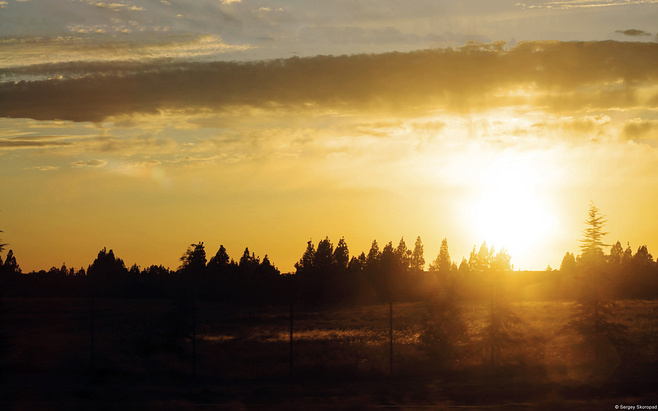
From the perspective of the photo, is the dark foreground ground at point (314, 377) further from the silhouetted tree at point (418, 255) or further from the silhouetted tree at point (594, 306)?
the silhouetted tree at point (418, 255)

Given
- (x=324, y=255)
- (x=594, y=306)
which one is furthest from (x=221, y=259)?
(x=594, y=306)

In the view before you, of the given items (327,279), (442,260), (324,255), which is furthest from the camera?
(442,260)

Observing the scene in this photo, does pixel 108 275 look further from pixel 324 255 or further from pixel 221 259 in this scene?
pixel 324 255

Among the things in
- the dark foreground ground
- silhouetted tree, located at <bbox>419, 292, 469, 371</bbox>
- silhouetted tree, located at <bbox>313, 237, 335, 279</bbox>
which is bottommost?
the dark foreground ground

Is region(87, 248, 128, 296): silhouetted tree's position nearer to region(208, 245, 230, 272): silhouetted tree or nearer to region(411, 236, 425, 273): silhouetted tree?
region(208, 245, 230, 272): silhouetted tree

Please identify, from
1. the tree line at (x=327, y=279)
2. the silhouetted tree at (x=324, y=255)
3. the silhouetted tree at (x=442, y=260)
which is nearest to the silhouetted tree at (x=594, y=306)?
the tree line at (x=327, y=279)

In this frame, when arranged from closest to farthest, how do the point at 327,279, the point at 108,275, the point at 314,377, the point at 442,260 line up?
the point at 314,377
the point at 327,279
the point at 108,275
the point at 442,260

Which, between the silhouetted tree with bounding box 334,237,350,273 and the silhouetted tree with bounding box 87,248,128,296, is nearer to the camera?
the silhouetted tree with bounding box 87,248,128,296

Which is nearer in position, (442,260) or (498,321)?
(498,321)

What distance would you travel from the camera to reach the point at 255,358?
26.0 m

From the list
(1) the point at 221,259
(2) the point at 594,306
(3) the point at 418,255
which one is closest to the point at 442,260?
(3) the point at 418,255

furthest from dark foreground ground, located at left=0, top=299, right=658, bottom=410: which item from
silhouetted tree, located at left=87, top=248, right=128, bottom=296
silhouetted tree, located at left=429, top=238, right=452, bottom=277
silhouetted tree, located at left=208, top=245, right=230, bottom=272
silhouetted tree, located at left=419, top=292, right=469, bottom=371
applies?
silhouetted tree, located at left=429, top=238, right=452, bottom=277

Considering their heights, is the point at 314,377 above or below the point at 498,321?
below

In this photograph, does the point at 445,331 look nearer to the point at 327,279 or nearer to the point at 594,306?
the point at 594,306
